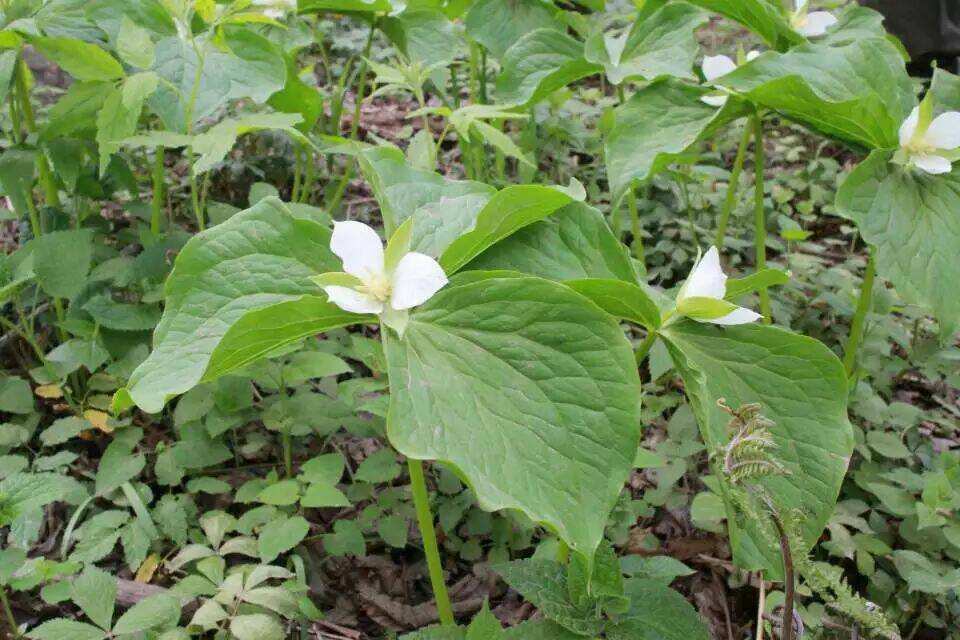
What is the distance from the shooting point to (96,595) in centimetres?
118

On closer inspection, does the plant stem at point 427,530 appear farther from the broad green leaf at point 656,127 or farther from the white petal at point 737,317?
the broad green leaf at point 656,127

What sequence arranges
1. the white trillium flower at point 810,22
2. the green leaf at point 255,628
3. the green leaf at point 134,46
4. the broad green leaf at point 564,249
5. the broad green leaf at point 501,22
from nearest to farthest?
the broad green leaf at point 564,249, the green leaf at point 255,628, the green leaf at point 134,46, the white trillium flower at point 810,22, the broad green leaf at point 501,22

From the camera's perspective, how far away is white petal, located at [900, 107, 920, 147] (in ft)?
4.29

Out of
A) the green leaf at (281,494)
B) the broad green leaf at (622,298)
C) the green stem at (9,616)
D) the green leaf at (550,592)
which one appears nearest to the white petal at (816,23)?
the broad green leaf at (622,298)

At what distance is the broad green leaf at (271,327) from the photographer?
2.81ft

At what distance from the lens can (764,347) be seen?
3.37 feet

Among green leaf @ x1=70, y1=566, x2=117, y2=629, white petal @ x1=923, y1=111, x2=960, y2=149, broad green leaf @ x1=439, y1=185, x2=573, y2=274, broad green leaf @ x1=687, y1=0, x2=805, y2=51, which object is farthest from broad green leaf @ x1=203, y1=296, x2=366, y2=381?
broad green leaf @ x1=687, y1=0, x2=805, y2=51

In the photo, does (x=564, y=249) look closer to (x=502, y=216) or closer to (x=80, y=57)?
(x=502, y=216)

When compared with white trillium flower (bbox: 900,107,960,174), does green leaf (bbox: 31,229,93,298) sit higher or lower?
lower

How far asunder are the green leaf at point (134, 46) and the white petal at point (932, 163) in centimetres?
142

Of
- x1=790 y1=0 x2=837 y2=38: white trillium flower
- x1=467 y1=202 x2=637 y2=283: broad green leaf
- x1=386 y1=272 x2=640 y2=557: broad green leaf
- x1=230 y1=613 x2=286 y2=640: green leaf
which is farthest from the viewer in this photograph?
x1=790 y1=0 x2=837 y2=38: white trillium flower

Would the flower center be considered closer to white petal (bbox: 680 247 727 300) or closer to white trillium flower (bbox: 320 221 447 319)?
white trillium flower (bbox: 320 221 447 319)

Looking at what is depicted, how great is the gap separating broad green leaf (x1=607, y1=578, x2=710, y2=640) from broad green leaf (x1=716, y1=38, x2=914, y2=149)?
847 mm

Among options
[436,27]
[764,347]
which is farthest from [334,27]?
[764,347]
